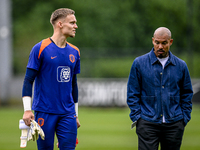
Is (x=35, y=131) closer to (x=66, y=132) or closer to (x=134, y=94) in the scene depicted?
(x=66, y=132)

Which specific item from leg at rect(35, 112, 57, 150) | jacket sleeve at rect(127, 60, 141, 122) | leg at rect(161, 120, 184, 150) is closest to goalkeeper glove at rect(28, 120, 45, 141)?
leg at rect(35, 112, 57, 150)

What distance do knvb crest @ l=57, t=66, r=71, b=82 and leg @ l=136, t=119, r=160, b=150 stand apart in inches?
43.1

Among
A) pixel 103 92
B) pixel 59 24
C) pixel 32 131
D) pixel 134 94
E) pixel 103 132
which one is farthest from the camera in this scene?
pixel 103 92

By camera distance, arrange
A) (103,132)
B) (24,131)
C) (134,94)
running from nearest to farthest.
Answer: (24,131)
(134,94)
(103,132)

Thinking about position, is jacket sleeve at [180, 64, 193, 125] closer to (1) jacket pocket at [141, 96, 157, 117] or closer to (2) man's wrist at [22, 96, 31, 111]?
(1) jacket pocket at [141, 96, 157, 117]

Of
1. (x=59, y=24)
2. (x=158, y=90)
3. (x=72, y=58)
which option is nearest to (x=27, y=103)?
(x=72, y=58)

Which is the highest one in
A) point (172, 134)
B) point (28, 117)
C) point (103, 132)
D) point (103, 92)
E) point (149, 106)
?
point (149, 106)

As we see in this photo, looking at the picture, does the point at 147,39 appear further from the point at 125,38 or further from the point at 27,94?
the point at 27,94

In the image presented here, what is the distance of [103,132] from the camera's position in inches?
525

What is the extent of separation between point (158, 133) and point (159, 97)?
1.48ft

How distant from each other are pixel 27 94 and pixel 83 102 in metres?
14.7

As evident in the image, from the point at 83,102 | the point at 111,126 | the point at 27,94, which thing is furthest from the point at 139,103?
the point at 83,102

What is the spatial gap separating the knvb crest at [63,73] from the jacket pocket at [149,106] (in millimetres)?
1007

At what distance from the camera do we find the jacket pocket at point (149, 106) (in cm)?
543
